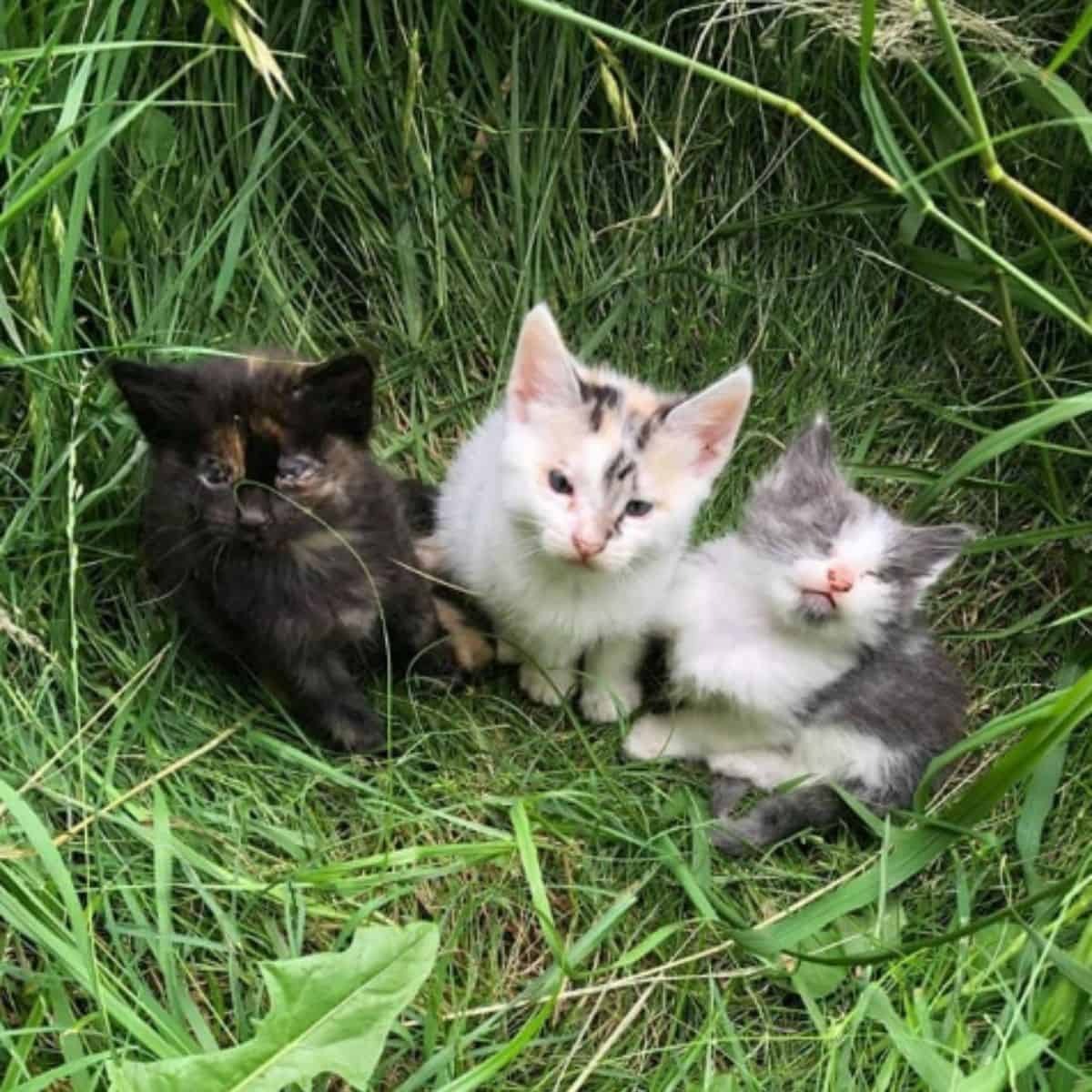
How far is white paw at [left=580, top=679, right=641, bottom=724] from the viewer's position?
2.27m

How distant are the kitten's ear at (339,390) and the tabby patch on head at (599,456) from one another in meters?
0.24

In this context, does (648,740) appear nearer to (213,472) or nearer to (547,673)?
(547,673)

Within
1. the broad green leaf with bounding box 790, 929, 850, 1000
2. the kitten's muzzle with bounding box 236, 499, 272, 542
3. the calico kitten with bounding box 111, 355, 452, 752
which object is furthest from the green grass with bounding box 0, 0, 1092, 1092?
the kitten's muzzle with bounding box 236, 499, 272, 542

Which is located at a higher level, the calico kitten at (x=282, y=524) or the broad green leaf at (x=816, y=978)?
the calico kitten at (x=282, y=524)

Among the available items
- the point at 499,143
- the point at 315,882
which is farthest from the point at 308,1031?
the point at 499,143

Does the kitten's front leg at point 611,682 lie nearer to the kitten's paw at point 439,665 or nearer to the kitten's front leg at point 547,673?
the kitten's front leg at point 547,673

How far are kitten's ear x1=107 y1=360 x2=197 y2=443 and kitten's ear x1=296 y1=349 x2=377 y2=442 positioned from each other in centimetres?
15

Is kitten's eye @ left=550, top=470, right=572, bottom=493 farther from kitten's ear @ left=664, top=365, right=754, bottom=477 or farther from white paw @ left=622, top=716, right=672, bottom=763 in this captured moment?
white paw @ left=622, top=716, right=672, bottom=763

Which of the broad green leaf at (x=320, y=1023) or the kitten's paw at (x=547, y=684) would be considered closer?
the broad green leaf at (x=320, y=1023)

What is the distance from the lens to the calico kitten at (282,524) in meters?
1.85

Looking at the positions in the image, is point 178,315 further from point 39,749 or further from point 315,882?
point 315,882

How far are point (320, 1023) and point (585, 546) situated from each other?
737mm

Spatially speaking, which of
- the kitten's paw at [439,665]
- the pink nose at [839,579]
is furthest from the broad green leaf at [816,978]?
the kitten's paw at [439,665]

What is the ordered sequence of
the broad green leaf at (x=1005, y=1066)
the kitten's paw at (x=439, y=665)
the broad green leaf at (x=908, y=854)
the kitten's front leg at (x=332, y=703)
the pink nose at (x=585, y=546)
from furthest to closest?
the kitten's paw at (x=439, y=665), the kitten's front leg at (x=332, y=703), the pink nose at (x=585, y=546), the broad green leaf at (x=908, y=854), the broad green leaf at (x=1005, y=1066)
